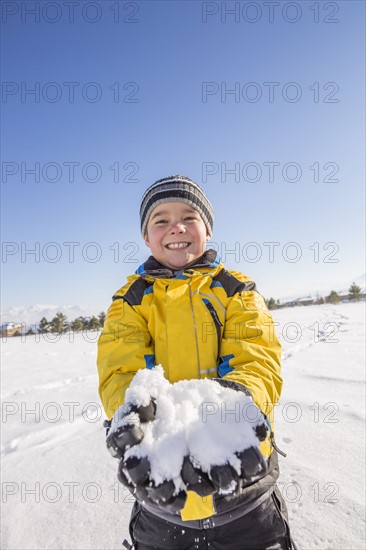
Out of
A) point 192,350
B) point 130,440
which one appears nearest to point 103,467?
point 192,350

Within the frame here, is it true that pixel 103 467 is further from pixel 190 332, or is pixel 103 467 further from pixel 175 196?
pixel 175 196

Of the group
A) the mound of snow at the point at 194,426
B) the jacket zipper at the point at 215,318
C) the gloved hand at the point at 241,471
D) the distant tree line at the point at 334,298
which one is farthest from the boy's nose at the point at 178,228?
the distant tree line at the point at 334,298

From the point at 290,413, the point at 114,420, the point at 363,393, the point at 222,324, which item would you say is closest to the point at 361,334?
the point at 363,393

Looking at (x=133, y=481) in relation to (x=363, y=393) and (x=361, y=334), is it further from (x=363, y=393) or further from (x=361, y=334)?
(x=361, y=334)

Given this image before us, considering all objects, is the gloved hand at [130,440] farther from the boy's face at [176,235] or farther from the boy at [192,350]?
the boy's face at [176,235]

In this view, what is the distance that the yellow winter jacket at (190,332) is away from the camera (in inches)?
46.4

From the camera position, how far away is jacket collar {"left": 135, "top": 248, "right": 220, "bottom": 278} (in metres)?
1.50

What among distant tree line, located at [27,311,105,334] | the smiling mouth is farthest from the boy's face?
distant tree line, located at [27,311,105,334]

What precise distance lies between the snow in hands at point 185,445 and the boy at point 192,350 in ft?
0.03

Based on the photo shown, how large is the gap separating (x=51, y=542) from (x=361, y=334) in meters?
6.98

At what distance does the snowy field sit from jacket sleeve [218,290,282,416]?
33.1 inches

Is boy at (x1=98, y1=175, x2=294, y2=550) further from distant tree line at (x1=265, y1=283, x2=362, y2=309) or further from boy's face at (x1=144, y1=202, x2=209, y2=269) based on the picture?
distant tree line at (x1=265, y1=283, x2=362, y2=309)

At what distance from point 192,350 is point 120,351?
314 millimetres

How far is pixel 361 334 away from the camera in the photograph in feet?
21.9
